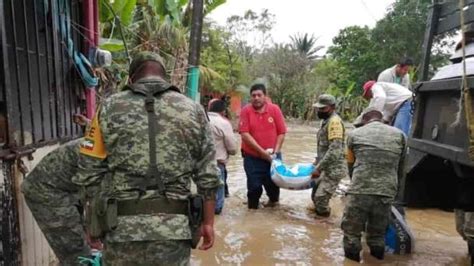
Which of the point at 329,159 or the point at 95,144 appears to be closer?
the point at 95,144

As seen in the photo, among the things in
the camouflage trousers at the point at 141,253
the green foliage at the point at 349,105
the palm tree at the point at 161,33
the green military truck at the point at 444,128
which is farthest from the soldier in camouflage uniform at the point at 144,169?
the green foliage at the point at 349,105

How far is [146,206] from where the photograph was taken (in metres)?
2.55

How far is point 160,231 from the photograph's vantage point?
2537 millimetres

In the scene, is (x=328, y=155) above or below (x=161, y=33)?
below

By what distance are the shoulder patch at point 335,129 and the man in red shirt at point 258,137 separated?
99 centimetres

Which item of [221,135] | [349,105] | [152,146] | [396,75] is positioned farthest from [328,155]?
[349,105]

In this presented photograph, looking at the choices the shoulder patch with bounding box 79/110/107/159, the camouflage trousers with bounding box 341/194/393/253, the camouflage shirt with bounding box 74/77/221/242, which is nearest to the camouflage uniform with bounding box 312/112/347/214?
the camouflage trousers with bounding box 341/194/393/253

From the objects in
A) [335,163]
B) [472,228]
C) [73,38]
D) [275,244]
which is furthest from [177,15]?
[472,228]

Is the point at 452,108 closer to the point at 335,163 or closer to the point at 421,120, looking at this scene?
the point at 421,120

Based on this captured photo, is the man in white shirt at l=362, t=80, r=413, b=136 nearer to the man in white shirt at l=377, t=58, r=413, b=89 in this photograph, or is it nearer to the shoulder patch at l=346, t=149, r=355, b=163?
the shoulder patch at l=346, t=149, r=355, b=163

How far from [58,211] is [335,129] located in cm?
363

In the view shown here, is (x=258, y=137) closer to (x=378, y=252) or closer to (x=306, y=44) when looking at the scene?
(x=378, y=252)

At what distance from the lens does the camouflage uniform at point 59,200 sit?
312 centimetres

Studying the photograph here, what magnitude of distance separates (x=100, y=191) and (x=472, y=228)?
7.36 ft
